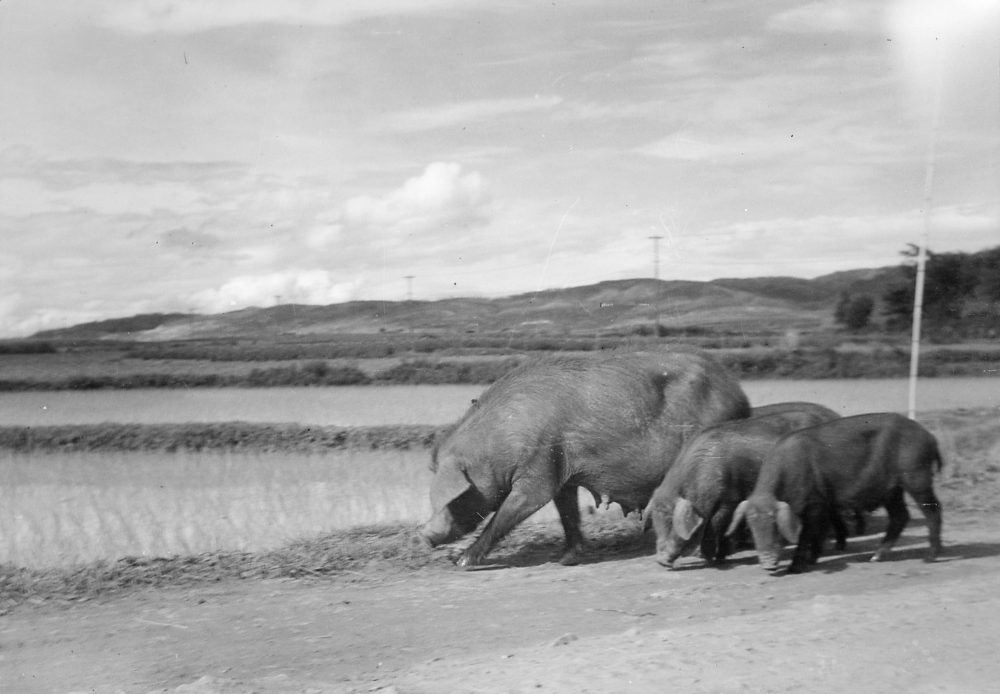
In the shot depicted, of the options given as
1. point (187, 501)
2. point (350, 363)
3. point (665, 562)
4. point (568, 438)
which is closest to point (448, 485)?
point (568, 438)

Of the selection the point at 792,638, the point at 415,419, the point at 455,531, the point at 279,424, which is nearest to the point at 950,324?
the point at 415,419

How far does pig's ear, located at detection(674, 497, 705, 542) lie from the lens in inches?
297

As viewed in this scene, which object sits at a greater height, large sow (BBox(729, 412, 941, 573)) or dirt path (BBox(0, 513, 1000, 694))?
large sow (BBox(729, 412, 941, 573))

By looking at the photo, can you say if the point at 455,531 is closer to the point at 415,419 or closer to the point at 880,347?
the point at 415,419

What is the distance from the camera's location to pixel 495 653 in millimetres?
5730

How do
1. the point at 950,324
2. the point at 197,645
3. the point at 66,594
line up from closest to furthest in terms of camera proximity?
1. the point at 197,645
2. the point at 66,594
3. the point at 950,324

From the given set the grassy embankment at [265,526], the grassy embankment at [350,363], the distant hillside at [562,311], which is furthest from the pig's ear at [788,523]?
the grassy embankment at [350,363]

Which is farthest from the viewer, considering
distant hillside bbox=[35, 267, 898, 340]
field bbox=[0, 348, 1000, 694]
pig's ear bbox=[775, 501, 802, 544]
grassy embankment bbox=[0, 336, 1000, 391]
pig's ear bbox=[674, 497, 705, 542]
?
grassy embankment bbox=[0, 336, 1000, 391]

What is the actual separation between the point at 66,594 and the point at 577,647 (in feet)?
13.4

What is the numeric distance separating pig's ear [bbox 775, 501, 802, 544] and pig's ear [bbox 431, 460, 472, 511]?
7.71ft

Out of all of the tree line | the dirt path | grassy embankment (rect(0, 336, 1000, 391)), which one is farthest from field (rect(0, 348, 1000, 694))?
grassy embankment (rect(0, 336, 1000, 391))

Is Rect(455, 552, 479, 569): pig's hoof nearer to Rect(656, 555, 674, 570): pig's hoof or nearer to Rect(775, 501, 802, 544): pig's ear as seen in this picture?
Rect(656, 555, 674, 570): pig's hoof

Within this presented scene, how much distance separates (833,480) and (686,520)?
1.03 meters

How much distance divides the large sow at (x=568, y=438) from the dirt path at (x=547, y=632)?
53cm
